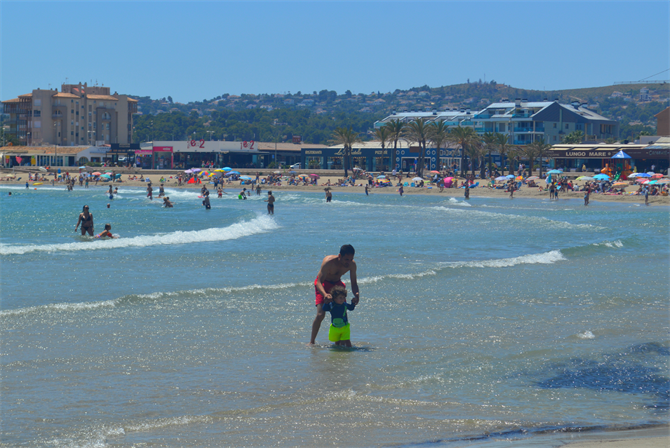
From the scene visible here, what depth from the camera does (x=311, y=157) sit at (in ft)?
323

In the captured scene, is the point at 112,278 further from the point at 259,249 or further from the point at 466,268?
the point at 466,268

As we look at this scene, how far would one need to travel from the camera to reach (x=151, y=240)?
22.5 metres

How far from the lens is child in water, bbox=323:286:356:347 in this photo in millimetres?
8805

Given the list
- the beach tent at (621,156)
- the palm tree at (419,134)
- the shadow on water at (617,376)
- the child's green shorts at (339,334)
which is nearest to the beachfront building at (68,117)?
the palm tree at (419,134)

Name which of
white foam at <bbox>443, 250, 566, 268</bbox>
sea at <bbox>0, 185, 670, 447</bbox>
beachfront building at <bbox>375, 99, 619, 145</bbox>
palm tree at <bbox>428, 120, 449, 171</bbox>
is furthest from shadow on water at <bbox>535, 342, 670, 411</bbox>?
beachfront building at <bbox>375, 99, 619, 145</bbox>

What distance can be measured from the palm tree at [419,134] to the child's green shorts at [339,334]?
71099 mm

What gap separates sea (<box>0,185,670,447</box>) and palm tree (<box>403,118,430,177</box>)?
61.2 metres

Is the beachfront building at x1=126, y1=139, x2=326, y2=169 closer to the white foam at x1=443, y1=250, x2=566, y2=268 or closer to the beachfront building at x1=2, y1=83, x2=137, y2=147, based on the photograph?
the beachfront building at x1=2, y1=83, x2=137, y2=147

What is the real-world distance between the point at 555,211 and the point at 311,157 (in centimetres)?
5776

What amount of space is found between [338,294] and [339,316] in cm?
39

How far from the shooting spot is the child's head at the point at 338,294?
28.8 feet

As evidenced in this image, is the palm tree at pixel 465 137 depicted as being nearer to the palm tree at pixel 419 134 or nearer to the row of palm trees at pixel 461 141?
the row of palm trees at pixel 461 141

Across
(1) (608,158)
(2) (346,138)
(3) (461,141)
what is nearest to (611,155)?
(1) (608,158)

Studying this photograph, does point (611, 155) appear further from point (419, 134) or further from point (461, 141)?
point (419, 134)
